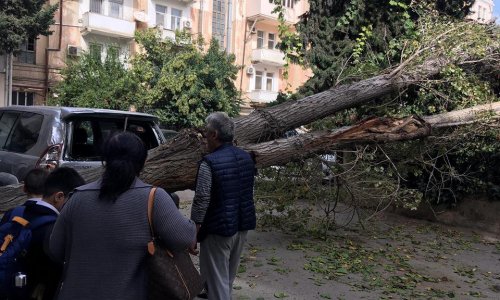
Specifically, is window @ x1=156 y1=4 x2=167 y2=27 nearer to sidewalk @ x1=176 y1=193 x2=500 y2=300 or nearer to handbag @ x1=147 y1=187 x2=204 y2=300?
sidewalk @ x1=176 y1=193 x2=500 y2=300

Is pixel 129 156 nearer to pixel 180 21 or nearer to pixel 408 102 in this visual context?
pixel 408 102

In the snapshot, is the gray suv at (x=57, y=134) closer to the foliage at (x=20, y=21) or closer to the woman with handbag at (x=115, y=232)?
the woman with handbag at (x=115, y=232)

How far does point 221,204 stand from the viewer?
365 centimetres

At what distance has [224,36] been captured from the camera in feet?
107

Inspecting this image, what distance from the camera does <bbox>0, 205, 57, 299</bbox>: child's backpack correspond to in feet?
7.77

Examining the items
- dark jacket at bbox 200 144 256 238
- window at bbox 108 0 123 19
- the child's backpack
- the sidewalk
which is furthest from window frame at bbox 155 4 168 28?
the child's backpack

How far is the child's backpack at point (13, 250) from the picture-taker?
93.2 inches

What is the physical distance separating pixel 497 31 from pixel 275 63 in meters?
25.6

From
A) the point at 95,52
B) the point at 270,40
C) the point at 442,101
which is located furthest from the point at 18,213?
the point at 270,40

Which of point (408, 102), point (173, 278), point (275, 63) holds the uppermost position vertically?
point (275, 63)

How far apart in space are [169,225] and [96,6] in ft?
89.6

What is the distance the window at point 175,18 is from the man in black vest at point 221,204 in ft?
91.0

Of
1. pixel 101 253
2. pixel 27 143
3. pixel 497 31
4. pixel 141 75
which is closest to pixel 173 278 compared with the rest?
pixel 101 253

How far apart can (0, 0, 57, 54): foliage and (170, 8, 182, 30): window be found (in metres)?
9.33
